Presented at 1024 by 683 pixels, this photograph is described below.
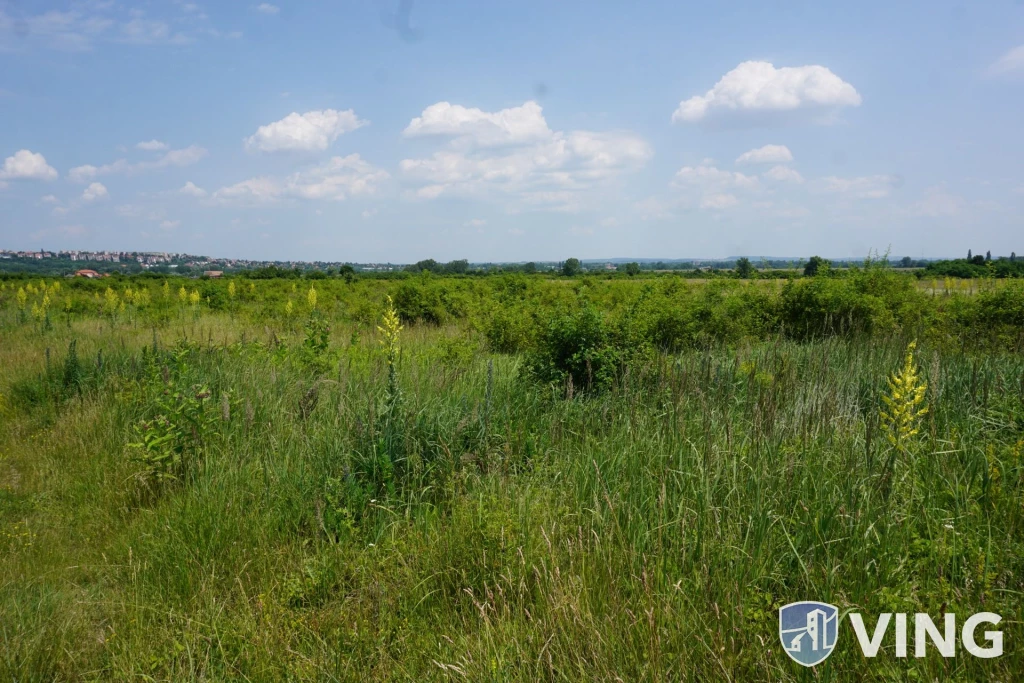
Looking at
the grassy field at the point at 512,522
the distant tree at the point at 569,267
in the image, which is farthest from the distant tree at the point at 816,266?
the distant tree at the point at 569,267

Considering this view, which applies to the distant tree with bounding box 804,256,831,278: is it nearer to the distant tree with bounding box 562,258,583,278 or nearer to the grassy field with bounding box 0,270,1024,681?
the grassy field with bounding box 0,270,1024,681

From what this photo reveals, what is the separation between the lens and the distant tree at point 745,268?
1255 centimetres

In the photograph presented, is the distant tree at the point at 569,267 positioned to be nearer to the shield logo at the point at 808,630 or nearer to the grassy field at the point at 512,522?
the grassy field at the point at 512,522

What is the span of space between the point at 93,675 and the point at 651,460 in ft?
10.2

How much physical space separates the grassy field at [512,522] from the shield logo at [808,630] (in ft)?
0.19

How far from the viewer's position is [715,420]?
3984 mm

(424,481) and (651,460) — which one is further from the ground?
(651,460)

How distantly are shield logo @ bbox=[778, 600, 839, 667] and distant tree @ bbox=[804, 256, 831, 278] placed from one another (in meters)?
10.1

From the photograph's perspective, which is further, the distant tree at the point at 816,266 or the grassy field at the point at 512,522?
the distant tree at the point at 816,266

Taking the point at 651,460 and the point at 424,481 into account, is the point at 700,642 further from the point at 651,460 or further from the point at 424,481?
the point at 424,481

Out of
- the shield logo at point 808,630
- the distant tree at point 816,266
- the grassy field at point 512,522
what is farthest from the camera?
the distant tree at point 816,266

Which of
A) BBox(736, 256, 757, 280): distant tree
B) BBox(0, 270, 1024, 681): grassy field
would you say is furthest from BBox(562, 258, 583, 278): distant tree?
BBox(0, 270, 1024, 681): grassy field

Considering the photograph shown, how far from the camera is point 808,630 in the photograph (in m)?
2.35

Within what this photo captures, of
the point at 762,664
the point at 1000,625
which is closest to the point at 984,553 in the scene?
the point at 1000,625
